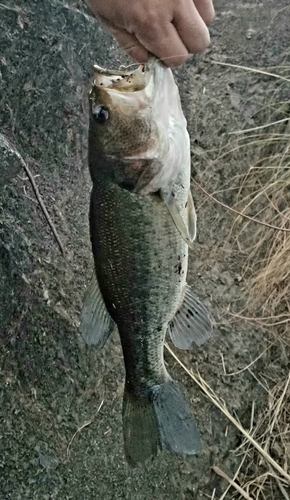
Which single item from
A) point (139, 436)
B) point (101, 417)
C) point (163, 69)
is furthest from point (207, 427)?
point (163, 69)

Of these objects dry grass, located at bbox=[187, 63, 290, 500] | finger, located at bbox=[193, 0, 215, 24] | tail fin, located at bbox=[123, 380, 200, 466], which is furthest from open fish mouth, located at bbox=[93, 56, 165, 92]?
dry grass, located at bbox=[187, 63, 290, 500]

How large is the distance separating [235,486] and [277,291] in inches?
30.0

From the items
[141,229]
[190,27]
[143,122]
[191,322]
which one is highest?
[190,27]

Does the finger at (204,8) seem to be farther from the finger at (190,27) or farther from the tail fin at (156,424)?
the tail fin at (156,424)

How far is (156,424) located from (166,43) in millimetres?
861

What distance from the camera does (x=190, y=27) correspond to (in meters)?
1.26

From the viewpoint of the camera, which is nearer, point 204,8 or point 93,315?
point 204,8

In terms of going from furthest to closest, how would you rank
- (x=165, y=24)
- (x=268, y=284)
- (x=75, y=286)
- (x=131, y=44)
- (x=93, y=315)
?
(x=268, y=284) → (x=75, y=286) → (x=93, y=315) → (x=131, y=44) → (x=165, y=24)

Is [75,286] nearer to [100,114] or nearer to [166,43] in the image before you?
[100,114]

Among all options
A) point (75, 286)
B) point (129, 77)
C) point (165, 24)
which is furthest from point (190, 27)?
point (75, 286)

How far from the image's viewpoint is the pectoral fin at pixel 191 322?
5.08ft

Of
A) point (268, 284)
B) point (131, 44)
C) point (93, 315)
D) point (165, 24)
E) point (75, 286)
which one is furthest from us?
point (268, 284)

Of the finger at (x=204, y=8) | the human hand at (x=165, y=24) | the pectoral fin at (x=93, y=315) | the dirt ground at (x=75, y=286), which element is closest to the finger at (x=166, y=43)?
the human hand at (x=165, y=24)

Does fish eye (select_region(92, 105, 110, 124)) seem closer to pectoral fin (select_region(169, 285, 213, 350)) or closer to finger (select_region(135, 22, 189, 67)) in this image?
finger (select_region(135, 22, 189, 67))
